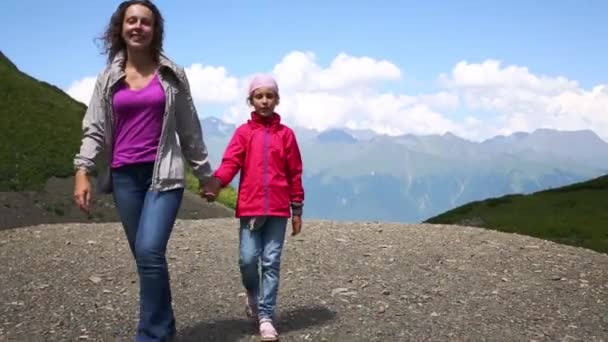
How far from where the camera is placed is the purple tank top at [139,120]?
605 cm

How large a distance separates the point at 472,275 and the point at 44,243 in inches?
360

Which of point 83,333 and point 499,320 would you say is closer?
point 83,333

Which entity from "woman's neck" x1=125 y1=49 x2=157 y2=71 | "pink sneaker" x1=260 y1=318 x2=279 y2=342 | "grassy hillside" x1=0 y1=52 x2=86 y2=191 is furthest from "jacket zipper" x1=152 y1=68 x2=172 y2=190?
"grassy hillside" x1=0 y1=52 x2=86 y2=191

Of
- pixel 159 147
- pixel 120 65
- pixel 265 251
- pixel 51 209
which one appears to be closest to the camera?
pixel 159 147

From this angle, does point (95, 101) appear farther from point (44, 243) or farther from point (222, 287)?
point (44, 243)

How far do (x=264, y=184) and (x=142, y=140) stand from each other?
1.48 m

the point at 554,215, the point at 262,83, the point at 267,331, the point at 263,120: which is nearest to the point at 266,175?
the point at 263,120

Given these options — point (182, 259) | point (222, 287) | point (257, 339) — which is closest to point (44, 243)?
point (182, 259)

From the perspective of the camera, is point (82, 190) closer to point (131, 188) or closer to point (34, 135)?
point (131, 188)

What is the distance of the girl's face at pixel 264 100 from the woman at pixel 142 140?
3.16ft

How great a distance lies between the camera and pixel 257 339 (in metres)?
7.50

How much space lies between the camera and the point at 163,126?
609 cm

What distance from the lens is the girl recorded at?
7.02 meters

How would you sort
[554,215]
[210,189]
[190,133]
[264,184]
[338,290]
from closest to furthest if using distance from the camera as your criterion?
[190,133] < [210,189] < [264,184] < [338,290] < [554,215]
